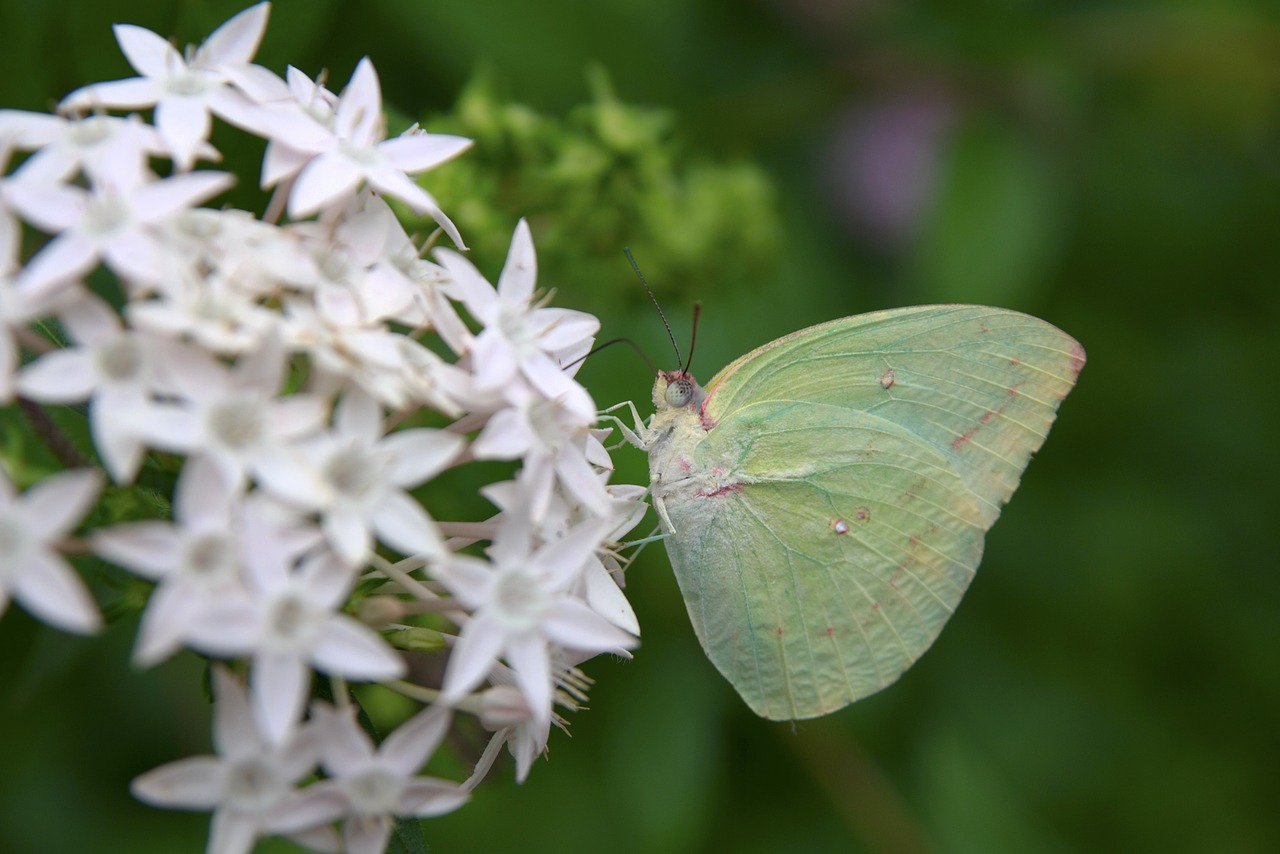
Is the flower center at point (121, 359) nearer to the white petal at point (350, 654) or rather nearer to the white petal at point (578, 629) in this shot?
the white petal at point (350, 654)

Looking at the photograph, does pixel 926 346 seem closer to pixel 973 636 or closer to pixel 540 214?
pixel 540 214

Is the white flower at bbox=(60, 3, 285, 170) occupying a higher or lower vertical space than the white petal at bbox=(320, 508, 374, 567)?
higher

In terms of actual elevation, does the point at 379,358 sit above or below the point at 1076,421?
above

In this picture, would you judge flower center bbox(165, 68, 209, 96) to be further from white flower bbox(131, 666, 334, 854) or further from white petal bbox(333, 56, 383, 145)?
white flower bbox(131, 666, 334, 854)

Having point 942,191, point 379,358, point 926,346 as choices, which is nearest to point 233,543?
point 379,358

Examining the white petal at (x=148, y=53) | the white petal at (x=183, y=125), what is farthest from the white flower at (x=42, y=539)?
the white petal at (x=148, y=53)

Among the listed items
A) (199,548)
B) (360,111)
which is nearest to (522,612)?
(199,548)

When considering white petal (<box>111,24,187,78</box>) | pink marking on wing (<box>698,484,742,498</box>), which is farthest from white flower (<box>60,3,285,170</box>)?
pink marking on wing (<box>698,484,742,498</box>)
